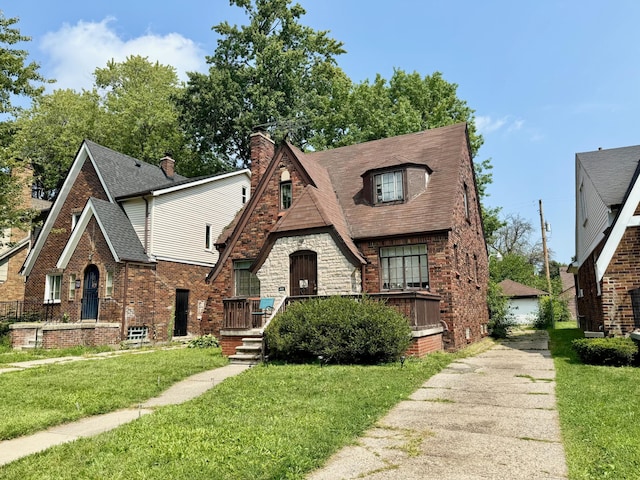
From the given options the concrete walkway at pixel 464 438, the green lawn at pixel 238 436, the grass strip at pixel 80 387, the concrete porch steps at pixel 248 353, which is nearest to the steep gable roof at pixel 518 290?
the concrete porch steps at pixel 248 353

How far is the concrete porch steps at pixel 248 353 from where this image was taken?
12109 millimetres

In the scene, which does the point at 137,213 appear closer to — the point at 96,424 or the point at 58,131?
the point at 96,424

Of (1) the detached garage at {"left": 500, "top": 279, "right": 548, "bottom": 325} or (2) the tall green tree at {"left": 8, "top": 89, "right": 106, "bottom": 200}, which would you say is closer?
(2) the tall green tree at {"left": 8, "top": 89, "right": 106, "bottom": 200}

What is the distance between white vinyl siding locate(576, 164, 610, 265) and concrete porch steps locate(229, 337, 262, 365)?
10692mm

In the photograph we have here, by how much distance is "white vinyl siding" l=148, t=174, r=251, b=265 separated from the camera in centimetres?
2203

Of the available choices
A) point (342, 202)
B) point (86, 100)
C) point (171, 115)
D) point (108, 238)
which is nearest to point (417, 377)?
point (342, 202)

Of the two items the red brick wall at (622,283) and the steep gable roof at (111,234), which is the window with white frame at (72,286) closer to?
the steep gable roof at (111,234)

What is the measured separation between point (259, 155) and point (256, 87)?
18.3 m

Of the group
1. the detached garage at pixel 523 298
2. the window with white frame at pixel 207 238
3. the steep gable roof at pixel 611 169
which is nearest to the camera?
the steep gable roof at pixel 611 169

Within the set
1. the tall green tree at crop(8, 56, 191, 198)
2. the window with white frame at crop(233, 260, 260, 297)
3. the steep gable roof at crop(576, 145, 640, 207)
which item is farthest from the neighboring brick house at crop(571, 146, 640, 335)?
the tall green tree at crop(8, 56, 191, 198)

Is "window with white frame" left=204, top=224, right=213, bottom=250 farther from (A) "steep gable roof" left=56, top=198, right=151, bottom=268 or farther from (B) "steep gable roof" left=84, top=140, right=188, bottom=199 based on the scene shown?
(A) "steep gable roof" left=56, top=198, right=151, bottom=268

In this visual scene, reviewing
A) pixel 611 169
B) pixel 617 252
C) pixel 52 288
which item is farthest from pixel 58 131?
pixel 617 252

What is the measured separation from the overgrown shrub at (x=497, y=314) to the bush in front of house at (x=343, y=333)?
1167 cm

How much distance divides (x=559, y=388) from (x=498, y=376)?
5.43 ft
